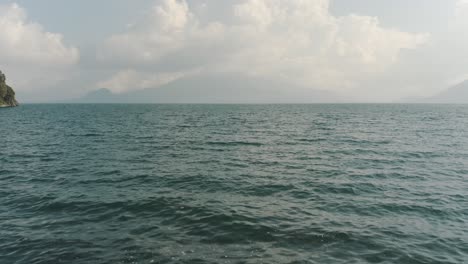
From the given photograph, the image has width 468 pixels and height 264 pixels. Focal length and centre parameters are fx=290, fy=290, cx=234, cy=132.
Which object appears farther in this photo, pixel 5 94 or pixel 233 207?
pixel 5 94

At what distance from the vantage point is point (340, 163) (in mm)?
31391

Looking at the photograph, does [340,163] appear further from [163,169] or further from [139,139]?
[139,139]

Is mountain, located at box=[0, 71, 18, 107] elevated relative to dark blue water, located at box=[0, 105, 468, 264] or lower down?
elevated

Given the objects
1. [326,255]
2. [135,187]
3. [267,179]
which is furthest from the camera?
[267,179]

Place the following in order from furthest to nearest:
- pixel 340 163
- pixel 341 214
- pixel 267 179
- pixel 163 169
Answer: pixel 340 163 → pixel 163 169 → pixel 267 179 → pixel 341 214

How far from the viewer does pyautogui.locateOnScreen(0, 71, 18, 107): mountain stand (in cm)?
16825

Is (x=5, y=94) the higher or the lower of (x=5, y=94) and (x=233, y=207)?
the higher

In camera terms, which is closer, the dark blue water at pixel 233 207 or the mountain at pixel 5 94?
the dark blue water at pixel 233 207

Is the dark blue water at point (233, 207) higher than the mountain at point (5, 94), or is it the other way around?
the mountain at point (5, 94)

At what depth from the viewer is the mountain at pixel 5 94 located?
168 m

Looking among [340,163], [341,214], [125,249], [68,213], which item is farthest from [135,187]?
[340,163]

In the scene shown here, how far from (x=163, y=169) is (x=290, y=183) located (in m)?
12.6

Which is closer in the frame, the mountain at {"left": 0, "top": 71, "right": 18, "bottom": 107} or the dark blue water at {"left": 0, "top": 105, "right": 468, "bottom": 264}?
the dark blue water at {"left": 0, "top": 105, "right": 468, "bottom": 264}

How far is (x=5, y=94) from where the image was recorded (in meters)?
174
